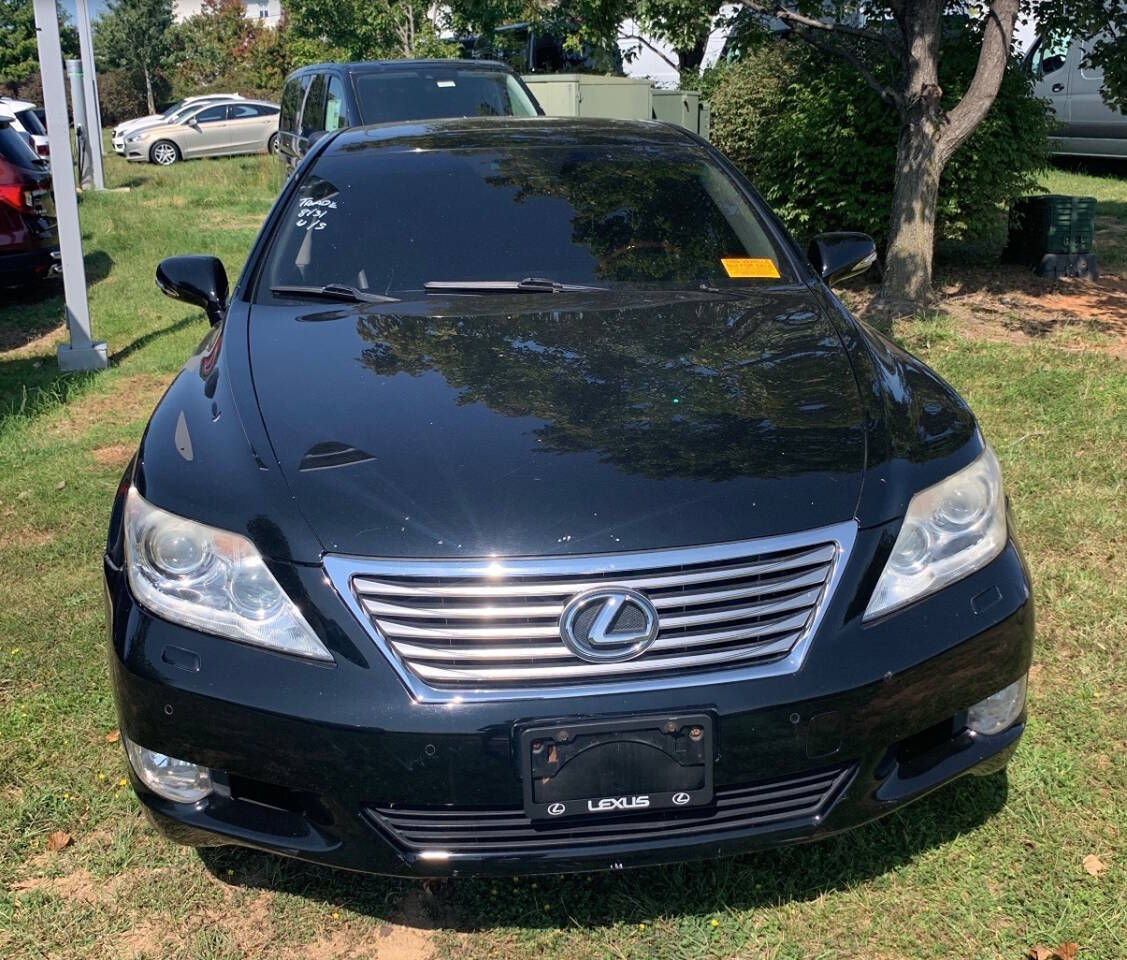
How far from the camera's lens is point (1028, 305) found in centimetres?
811

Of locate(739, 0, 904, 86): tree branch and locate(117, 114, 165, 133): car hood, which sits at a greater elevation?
locate(739, 0, 904, 86): tree branch

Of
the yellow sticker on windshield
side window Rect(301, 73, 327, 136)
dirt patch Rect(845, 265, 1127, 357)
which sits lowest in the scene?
dirt patch Rect(845, 265, 1127, 357)

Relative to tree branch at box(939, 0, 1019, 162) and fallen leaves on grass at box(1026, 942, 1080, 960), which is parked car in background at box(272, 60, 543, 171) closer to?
tree branch at box(939, 0, 1019, 162)

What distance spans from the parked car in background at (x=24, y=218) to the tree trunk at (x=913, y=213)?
19.4 feet

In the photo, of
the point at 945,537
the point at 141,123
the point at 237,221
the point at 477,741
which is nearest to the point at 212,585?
the point at 477,741

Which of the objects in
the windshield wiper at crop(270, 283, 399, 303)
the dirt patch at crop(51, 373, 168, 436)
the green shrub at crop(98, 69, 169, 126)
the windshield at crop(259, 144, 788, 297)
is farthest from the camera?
the green shrub at crop(98, 69, 169, 126)

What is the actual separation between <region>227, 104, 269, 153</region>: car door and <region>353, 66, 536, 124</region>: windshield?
53.9ft

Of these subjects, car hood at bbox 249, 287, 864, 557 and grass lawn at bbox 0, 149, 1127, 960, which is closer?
car hood at bbox 249, 287, 864, 557

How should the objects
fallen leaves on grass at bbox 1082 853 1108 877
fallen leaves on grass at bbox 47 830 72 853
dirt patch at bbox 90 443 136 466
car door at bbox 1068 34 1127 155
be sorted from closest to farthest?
fallen leaves on grass at bbox 1082 853 1108 877, fallen leaves on grass at bbox 47 830 72 853, dirt patch at bbox 90 443 136 466, car door at bbox 1068 34 1127 155

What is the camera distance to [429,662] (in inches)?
87.7

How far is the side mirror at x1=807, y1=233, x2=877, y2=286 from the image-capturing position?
154 inches

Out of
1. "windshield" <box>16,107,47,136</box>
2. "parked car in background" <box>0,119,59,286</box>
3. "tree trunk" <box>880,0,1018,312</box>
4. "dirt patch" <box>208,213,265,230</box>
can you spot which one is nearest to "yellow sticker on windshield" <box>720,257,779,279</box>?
"tree trunk" <box>880,0,1018,312</box>

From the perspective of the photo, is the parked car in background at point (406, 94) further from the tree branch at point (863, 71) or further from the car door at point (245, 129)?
the car door at point (245, 129)

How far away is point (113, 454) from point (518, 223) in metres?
3.03
